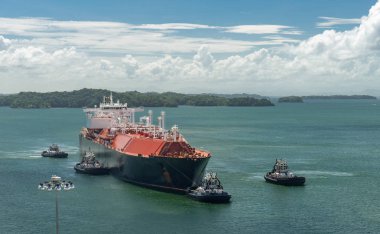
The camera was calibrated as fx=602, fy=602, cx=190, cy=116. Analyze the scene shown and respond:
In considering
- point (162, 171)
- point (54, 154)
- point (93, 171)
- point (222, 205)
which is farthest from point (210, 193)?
point (54, 154)

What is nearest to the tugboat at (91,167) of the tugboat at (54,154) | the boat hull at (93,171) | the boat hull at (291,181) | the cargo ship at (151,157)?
the boat hull at (93,171)

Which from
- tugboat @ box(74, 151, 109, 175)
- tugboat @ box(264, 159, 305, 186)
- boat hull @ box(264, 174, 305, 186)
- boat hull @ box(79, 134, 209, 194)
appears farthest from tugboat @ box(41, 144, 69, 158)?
boat hull @ box(264, 174, 305, 186)

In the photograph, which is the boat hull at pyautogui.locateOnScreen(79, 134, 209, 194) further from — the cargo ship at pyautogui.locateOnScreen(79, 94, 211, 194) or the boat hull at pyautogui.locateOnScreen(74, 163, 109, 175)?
the boat hull at pyautogui.locateOnScreen(74, 163, 109, 175)

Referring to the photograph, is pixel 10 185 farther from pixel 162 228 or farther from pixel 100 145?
pixel 162 228

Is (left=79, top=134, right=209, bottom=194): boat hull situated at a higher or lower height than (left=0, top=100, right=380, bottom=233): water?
higher

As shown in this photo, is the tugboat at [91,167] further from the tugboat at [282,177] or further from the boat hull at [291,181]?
the boat hull at [291,181]

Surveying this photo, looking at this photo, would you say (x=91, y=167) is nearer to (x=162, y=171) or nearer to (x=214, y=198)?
(x=162, y=171)
